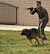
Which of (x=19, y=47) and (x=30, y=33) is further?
(x=30, y=33)

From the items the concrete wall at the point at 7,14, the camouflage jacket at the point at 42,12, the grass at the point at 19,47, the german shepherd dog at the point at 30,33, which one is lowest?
the concrete wall at the point at 7,14

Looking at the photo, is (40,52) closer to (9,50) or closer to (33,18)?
(9,50)

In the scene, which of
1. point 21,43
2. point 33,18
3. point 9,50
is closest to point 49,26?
point 33,18

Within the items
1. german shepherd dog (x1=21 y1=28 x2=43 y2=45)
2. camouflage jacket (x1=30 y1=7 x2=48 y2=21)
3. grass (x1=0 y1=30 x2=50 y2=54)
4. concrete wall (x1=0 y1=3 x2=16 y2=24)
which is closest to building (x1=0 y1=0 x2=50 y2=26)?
concrete wall (x1=0 y1=3 x2=16 y2=24)

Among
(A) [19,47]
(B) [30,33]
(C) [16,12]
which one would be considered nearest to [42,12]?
(B) [30,33]

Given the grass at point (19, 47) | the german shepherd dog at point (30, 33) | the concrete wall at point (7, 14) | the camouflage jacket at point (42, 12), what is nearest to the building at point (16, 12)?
the concrete wall at point (7, 14)

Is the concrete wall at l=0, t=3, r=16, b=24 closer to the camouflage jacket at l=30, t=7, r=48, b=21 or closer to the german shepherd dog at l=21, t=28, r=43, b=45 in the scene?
the camouflage jacket at l=30, t=7, r=48, b=21

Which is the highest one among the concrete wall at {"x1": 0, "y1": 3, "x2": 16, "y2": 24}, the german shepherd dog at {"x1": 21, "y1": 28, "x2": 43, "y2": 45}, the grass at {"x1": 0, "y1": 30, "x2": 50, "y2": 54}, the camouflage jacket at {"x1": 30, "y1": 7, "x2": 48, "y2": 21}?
the camouflage jacket at {"x1": 30, "y1": 7, "x2": 48, "y2": 21}

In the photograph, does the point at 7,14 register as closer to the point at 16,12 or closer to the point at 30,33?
the point at 16,12

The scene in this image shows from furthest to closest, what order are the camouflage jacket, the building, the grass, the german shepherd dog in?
the building
the camouflage jacket
the german shepherd dog
the grass

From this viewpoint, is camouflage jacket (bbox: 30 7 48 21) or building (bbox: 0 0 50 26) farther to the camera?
building (bbox: 0 0 50 26)

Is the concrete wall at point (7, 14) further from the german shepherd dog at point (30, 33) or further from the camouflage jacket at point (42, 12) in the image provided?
the german shepherd dog at point (30, 33)

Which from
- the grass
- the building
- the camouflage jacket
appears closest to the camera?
the grass

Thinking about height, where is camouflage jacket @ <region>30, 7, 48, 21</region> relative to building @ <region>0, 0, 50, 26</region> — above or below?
above
